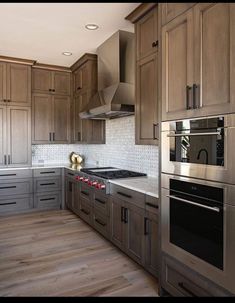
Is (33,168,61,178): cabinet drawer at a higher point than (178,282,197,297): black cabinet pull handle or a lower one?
higher

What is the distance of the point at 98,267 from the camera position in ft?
8.50

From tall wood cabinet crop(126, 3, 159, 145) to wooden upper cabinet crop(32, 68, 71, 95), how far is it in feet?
8.32

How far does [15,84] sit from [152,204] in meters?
3.60

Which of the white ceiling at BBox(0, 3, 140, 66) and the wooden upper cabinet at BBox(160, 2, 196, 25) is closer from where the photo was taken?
the wooden upper cabinet at BBox(160, 2, 196, 25)

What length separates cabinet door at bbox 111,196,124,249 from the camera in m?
2.78

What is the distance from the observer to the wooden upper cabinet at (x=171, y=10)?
1.72 meters

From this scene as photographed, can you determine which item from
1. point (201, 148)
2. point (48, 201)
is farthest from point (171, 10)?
point (48, 201)

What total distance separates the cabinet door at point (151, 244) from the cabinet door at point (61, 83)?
3548 mm

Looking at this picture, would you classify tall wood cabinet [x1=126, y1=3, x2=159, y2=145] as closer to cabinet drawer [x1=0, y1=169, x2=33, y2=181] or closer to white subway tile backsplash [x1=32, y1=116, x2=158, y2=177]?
white subway tile backsplash [x1=32, y1=116, x2=158, y2=177]

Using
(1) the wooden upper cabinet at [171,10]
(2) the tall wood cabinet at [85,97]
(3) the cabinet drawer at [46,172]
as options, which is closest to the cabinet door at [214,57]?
(1) the wooden upper cabinet at [171,10]

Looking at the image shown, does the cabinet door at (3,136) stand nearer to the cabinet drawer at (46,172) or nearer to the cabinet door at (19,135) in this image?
the cabinet door at (19,135)

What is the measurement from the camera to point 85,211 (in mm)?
3848

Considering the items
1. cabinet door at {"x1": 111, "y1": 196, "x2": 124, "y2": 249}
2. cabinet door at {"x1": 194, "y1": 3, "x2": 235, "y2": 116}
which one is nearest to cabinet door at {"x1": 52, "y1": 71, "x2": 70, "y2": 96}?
cabinet door at {"x1": 111, "y1": 196, "x2": 124, "y2": 249}

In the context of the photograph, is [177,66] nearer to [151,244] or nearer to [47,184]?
[151,244]
